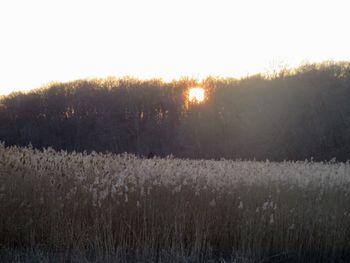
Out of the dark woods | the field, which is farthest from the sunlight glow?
the field

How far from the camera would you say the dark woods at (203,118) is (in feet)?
71.2

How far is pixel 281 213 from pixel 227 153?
523 inches

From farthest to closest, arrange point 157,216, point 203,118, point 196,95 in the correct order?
1. point 196,95
2. point 203,118
3. point 157,216

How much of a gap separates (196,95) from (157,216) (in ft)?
53.4

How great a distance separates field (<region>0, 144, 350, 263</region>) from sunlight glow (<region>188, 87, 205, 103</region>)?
1457cm

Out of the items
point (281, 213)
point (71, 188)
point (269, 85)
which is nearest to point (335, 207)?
point (281, 213)

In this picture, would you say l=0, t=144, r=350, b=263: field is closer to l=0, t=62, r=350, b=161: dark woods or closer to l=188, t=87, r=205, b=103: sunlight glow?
l=0, t=62, r=350, b=161: dark woods

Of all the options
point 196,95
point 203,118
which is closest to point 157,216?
point 203,118

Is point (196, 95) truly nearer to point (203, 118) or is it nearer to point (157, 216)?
point (203, 118)

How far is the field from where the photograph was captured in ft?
26.1

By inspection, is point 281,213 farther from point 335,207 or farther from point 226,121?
point 226,121

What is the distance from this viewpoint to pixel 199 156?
22328mm

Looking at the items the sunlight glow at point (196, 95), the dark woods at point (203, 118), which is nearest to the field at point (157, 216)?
the dark woods at point (203, 118)

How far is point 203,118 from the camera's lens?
2316 cm
